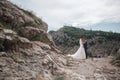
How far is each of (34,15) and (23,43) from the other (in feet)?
11.5

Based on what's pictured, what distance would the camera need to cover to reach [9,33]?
6.44 meters

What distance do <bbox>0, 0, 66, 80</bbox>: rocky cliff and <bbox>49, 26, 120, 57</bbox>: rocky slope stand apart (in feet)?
78.3

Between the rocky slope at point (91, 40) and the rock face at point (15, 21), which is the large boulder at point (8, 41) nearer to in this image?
the rock face at point (15, 21)

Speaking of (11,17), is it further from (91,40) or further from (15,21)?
(91,40)

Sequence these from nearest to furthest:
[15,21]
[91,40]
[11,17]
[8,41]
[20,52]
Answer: [8,41], [20,52], [11,17], [15,21], [91,40]

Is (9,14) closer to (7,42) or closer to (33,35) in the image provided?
(33,35)

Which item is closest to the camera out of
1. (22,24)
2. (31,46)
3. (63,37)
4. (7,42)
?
(7,42)

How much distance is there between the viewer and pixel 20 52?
660 cm

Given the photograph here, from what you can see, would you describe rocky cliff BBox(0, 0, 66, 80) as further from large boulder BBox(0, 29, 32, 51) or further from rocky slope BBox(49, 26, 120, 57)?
rocky slope BBox(49, 26, 120, 57)

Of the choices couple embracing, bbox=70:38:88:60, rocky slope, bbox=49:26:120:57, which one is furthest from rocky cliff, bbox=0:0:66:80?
rocky slope, bbox=49:26:120:57

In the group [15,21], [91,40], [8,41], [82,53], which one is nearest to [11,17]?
[15,21]

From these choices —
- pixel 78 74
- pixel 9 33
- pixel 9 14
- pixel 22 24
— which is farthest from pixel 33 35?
pixel 78 74

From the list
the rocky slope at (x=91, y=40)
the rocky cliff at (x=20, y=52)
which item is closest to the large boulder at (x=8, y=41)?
the rocky cliff at (x=20, y=52)

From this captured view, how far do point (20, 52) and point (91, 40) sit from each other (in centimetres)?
3223
